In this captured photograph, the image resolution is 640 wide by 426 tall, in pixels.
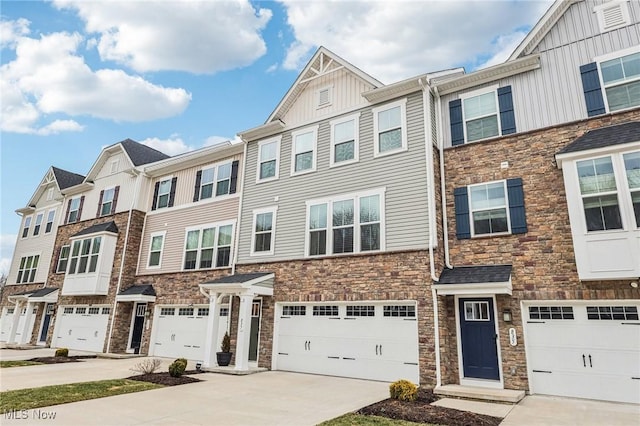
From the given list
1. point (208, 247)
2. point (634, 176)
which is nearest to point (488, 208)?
point (634, 176)

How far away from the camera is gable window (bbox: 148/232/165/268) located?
725 inches

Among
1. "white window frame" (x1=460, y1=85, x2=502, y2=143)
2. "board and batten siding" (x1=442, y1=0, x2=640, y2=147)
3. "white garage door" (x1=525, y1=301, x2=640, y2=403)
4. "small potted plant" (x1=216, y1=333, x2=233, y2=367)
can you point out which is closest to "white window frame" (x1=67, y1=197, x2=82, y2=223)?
"small potted plant" (x1=216, y1=333, x2=233, y2=367)

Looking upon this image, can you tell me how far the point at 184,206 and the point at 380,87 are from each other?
1095 cm

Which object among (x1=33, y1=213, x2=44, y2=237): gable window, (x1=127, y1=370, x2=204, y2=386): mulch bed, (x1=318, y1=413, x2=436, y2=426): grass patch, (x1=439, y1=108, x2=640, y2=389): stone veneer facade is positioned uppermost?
(x1=33, y1=213, x2=44, y2=237): gable window

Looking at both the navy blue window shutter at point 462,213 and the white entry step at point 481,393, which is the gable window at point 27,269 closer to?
the navy blue window shutter at point 462,213

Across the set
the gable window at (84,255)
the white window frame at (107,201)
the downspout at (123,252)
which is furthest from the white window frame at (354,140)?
the white window frame at (107,201)

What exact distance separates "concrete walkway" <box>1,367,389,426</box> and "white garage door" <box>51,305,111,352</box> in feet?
34.9

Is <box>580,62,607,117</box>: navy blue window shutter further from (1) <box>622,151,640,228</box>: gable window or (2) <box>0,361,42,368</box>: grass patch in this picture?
(2) <box>0,361,42,368</box>: grass patch

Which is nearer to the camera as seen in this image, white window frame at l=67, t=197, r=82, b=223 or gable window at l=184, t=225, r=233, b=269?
gable window at l=184, t=225, r=233, b=269

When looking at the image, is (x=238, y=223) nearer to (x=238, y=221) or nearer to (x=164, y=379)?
(x=238, y=221)

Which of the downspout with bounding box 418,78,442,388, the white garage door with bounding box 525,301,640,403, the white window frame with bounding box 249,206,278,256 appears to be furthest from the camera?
the white window frame with bounding box 249,206,278,256

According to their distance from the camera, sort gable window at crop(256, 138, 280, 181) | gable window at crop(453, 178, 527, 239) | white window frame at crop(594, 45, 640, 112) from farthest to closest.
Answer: gable window at crop(256, 138, 280, 181)
gable window at crop(453, 178, 527, 239)
white window frame at crop(594, 45, 640, 112)

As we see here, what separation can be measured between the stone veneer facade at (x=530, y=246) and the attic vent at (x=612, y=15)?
260 cm

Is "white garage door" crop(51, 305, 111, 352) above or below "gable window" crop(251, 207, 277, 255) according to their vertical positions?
below
